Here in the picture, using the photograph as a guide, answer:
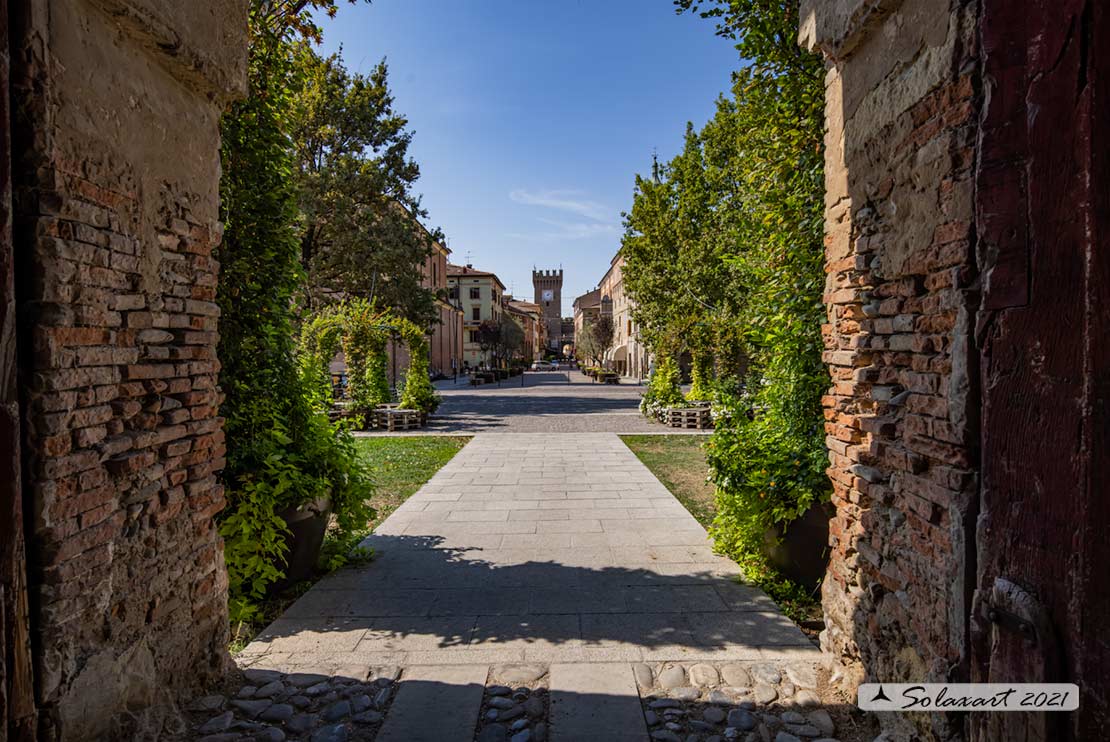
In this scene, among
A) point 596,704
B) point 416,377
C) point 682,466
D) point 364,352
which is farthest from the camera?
point 416,377

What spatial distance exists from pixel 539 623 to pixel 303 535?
6.11ft

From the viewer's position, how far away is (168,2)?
2.63m

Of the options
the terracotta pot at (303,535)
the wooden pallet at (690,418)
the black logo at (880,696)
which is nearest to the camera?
the black logo at (880,696)

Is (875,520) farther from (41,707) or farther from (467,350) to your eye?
(467,350)

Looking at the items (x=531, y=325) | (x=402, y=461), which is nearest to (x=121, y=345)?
(x=402, y=461)

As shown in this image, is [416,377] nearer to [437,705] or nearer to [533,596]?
[533,596]

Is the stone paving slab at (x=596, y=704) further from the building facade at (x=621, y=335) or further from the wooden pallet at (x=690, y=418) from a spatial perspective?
the building facade at (x=621, y=335)

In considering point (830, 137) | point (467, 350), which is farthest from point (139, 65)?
point (467, 350)

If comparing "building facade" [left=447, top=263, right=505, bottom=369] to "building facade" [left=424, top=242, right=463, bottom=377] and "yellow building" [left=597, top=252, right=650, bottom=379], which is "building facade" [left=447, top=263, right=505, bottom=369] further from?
"yellow building" [left=597, top=252, right=650, bottom=379]

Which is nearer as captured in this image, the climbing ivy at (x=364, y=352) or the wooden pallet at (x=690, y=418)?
the wooden pallet at (x=690, y=418)

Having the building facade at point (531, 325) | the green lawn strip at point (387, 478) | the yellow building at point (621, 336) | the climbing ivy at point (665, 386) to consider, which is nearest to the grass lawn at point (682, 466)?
the climbing ivy at point (665, 386)

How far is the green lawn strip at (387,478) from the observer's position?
158 inches

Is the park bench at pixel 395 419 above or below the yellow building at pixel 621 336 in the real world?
below

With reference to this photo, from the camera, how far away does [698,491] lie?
7.65m
